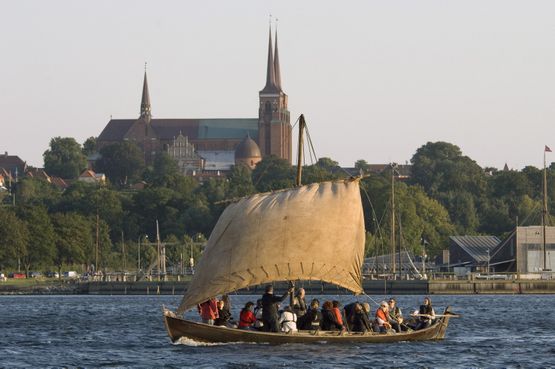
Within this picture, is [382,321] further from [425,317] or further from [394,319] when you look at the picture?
[425,317]

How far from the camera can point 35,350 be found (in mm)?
63938

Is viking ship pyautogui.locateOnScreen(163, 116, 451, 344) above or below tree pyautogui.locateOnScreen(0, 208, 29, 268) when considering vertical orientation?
below

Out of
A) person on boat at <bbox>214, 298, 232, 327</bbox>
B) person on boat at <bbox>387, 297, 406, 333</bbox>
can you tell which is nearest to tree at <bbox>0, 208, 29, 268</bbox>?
person on boat at <bbox>387, 297, 406, 333</bbox>

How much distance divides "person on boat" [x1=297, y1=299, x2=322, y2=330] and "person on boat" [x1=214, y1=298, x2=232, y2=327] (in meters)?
2.87

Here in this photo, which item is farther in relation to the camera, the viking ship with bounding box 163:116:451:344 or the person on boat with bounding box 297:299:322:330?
the viking ship with bounding box 163:116:451:344

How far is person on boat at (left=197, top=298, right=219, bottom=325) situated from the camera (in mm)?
61406

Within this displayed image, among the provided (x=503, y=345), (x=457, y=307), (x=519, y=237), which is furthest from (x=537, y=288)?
(x=503, y=345)

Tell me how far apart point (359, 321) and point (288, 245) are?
4441mm

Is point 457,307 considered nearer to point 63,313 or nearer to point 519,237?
point 63,313

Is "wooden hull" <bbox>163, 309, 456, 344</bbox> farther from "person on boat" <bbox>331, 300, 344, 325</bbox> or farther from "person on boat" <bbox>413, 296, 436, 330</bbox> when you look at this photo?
"person on boat" <bbox>413, 296, 436, 330</bbox>

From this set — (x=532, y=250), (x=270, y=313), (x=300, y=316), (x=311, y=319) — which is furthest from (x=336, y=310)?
(x=532, y=250)

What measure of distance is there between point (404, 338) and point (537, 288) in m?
76.1

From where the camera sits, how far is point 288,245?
208 feet

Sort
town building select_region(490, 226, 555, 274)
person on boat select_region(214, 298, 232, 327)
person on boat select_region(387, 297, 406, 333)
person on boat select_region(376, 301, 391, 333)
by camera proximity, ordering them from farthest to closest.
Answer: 1. town building select_region(490, 226, 555, 274)
2. person on boat select_region(387, 297, 406, 333)
3. person on boat select_region(376, 301, 391, 333)
4. person on boat select_region(214, 298, 232, 327)
